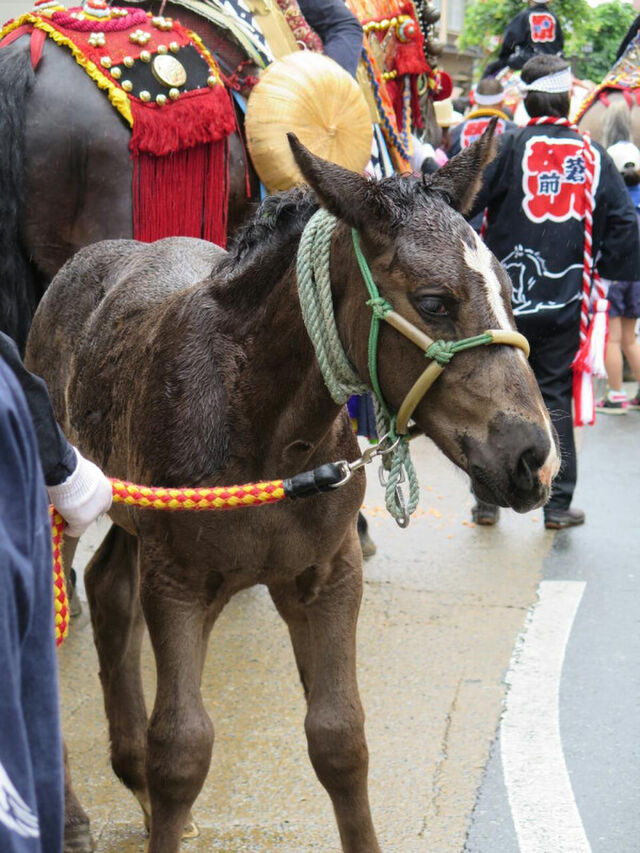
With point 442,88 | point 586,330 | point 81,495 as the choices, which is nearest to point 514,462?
point 81,495

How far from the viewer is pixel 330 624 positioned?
3.06 meters

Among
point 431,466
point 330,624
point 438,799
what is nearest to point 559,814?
point 438,799

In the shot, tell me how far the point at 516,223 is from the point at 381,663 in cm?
281

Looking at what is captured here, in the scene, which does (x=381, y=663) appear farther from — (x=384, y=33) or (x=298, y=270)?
(x=384, y=33)

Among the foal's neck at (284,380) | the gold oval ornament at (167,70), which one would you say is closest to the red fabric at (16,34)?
the gold oval ornament at (167,70)

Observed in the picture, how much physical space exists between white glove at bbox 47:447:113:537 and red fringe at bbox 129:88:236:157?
9.33ft

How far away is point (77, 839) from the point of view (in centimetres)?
346

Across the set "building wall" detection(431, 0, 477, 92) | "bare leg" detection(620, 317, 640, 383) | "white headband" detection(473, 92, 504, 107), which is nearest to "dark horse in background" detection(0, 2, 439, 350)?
"bare leg" detection(620, 317, 640, 383)

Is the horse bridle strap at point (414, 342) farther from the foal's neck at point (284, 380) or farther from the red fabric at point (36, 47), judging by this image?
the red fabric at point (36, 47)

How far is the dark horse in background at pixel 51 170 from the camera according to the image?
478 cm

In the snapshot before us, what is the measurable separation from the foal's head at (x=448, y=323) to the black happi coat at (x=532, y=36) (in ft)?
42.1

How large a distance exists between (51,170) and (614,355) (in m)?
6.12

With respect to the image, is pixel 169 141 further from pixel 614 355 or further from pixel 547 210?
pixel 614 355

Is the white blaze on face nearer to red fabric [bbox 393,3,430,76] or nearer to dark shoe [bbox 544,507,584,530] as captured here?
dark shoe [bbox 544,507,584,530]
